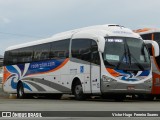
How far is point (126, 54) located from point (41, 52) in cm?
687

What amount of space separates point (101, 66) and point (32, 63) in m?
7.64

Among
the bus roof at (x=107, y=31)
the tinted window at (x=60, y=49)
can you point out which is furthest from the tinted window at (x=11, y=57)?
the bus roof at (x=107, y=31)

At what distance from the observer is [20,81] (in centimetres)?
3031

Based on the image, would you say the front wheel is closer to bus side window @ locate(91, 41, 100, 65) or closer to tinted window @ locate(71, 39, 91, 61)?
tinted window @ locate(71, 39, 91, 61)

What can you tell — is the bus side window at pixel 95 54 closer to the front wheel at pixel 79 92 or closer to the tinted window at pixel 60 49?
the front wheel at pixel 79 92

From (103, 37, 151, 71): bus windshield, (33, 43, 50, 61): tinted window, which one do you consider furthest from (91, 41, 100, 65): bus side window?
(33, 43, 50, 61): tinted window

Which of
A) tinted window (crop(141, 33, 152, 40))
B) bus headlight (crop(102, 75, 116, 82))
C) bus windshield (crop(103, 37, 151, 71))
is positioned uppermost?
tinted window (crop(141, 33, 152, 40))

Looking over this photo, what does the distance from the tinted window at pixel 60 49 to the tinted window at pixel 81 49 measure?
67 cm

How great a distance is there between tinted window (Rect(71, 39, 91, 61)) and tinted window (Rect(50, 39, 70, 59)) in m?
0.67

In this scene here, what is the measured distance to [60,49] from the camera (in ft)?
82.6

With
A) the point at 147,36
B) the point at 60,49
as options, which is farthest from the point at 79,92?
the point at 147,36

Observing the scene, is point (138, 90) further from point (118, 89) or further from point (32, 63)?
point (32, 63)

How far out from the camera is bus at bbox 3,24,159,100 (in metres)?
21.7

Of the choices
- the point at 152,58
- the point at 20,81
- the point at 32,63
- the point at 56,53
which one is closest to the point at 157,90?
the point at 152,58
